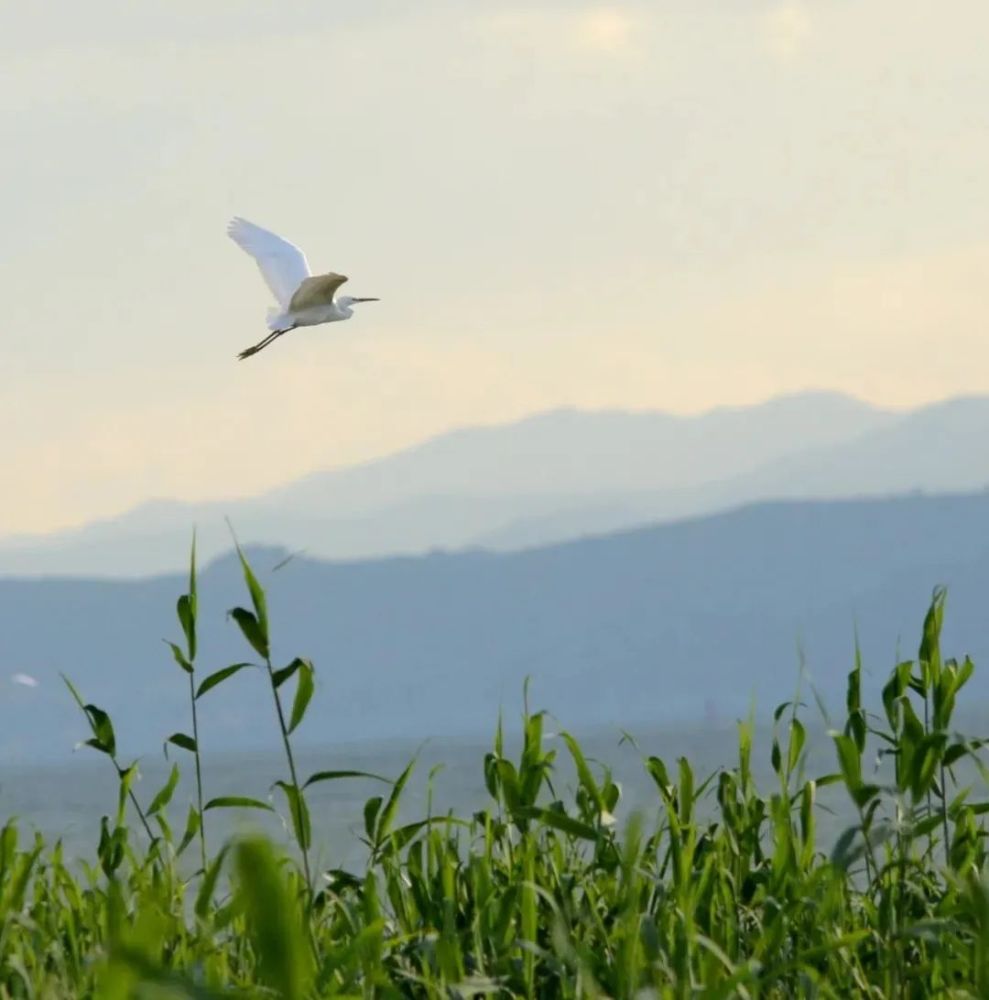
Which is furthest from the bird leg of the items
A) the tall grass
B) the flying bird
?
the tall grass

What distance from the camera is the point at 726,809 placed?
245 inches

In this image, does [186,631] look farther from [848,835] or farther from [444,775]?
[444,775]

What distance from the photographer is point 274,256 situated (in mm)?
14289

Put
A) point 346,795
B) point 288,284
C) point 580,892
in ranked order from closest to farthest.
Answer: point 580,892, point 288,284, point 346,795

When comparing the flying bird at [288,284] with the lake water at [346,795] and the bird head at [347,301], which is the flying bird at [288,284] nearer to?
the bird head at [347,301]

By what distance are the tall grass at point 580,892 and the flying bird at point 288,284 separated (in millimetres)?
6235

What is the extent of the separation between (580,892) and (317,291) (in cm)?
694

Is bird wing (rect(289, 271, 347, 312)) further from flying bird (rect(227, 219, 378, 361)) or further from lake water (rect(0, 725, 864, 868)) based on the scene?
lake water (rect(0, 725, 864, 868))

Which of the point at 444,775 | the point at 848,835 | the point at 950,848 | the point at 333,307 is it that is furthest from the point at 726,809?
the point at 444,775

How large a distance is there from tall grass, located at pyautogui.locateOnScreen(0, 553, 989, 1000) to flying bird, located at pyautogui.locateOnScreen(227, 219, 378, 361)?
6.24 metres

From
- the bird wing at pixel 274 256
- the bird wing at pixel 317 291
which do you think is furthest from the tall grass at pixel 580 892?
the bird wing at pixel 274 256

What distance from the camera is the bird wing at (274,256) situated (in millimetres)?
13942

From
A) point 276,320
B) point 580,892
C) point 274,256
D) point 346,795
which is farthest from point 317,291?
point 346,795

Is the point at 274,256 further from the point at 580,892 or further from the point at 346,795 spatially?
the point at 346,795
